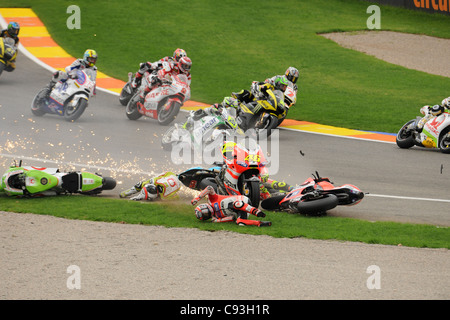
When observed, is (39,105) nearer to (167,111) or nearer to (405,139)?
(167,111)

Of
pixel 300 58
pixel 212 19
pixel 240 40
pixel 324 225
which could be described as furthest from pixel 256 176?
pixel 212 19

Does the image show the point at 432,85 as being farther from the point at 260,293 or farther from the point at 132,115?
the point at 260,293

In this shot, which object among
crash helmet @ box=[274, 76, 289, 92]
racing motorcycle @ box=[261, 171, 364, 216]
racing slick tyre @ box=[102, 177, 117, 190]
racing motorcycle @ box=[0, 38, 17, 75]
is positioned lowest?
racing motorcycle @ box=[261, 171, 364, 216]

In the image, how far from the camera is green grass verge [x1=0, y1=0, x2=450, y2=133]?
22.7 meters

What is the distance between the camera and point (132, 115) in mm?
18812

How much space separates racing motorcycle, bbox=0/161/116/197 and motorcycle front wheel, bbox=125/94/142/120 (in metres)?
6.33

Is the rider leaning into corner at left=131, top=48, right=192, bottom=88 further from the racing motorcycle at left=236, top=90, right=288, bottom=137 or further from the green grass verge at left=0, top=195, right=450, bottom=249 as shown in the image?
the green grass verge at left=0, top=195, right=450, bottom=249

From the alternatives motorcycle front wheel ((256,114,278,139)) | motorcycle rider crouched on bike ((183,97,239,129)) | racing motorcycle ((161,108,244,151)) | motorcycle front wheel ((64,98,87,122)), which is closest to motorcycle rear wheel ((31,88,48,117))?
motorcycle front wheel ((64,98,87,122))

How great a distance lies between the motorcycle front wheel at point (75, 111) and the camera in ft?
59.0

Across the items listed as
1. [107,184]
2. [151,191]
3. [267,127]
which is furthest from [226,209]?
[267,127]

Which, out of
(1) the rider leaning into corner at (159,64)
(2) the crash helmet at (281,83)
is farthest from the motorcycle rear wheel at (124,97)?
(2) the crash helmet at (281,83)

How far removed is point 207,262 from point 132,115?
10.1 metres

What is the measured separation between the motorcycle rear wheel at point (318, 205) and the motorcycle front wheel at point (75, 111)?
8.07m

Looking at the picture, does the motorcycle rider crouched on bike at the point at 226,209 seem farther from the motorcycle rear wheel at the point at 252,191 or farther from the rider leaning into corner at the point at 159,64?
the rider leaning into corner at the point at 159,64
